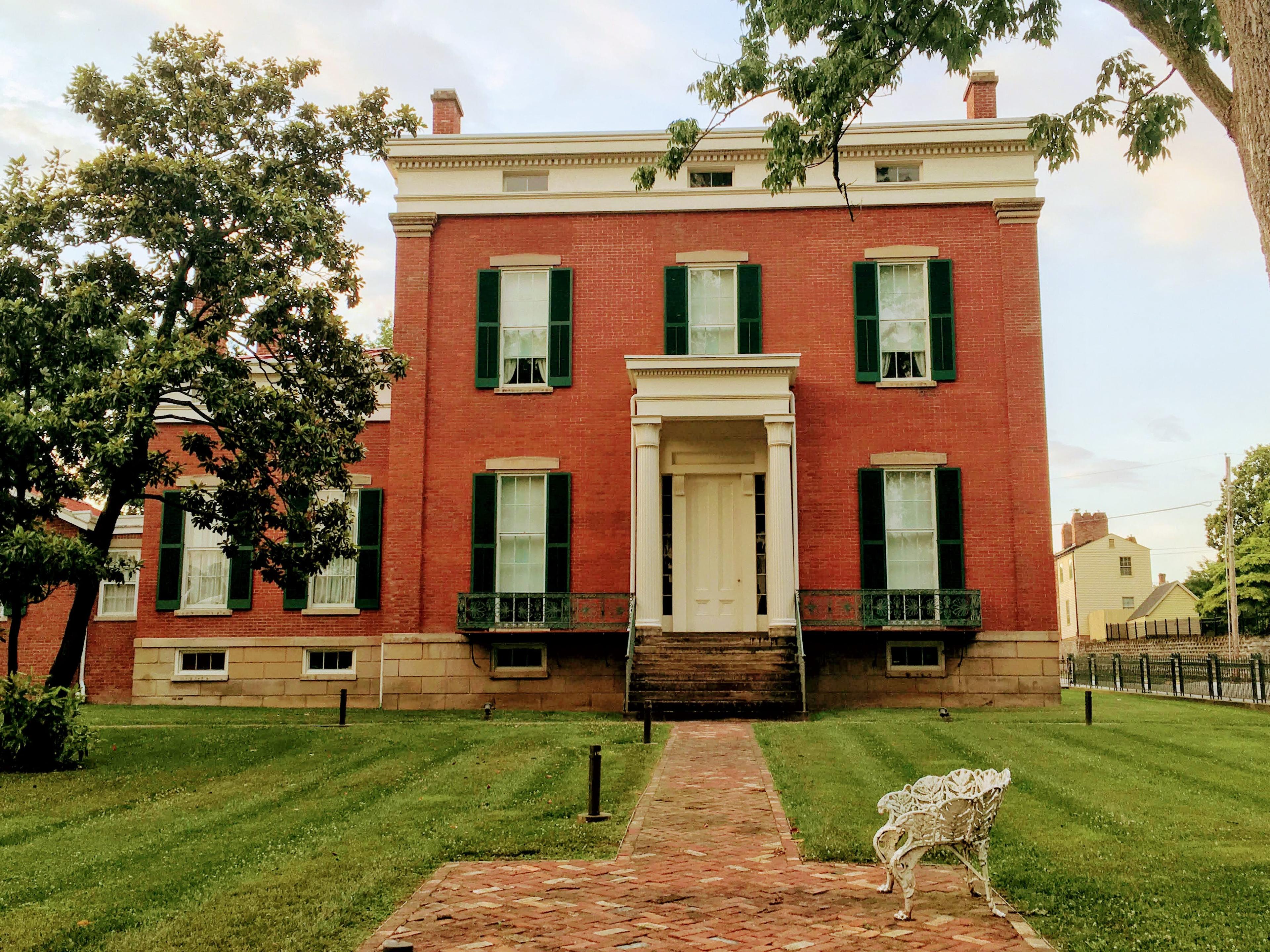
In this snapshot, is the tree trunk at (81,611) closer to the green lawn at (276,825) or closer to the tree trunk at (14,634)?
the tree trunk at (14,634)

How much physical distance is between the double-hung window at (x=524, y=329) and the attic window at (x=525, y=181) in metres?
1.52

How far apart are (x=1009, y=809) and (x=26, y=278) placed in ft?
40.0

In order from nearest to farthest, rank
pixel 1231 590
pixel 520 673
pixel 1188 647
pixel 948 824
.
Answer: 1. pixel 948 824
2. pixel 520 673
3. pixel 1231 590
4. pixel 1188 647

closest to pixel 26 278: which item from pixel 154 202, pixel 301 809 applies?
pixel 154 202

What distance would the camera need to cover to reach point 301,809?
33.6ft

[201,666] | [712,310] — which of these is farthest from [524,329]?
[201,666]

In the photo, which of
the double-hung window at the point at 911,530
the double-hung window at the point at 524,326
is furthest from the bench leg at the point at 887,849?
the double-hung window at the point at 524,326

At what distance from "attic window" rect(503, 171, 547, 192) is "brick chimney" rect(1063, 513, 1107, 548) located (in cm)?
5341

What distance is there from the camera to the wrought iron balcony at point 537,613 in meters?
19.6

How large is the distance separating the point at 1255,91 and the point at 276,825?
9115 millimetres

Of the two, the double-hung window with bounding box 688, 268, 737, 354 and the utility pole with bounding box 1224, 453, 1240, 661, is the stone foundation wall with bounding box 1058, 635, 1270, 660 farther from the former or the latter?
the double-hung window with bounding box 688, 268, 737, 354

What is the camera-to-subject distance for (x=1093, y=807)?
9.90 metres

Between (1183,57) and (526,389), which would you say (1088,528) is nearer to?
(526,389)

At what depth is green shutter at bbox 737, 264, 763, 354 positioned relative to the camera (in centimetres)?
2052
